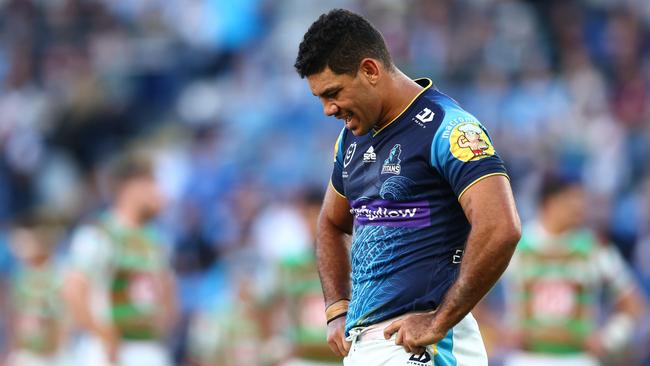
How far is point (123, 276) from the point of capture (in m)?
10.2

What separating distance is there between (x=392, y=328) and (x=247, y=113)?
471 inches

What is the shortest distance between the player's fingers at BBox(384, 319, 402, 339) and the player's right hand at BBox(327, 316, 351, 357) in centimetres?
37

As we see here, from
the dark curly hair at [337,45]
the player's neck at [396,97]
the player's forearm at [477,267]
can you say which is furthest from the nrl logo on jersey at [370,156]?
the player's forearm at [477,267]

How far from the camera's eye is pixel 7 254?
15.4m

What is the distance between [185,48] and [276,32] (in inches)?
50.7

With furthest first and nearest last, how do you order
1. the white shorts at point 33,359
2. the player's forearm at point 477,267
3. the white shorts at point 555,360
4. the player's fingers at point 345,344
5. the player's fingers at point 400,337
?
the white shorts at point 33,359
the white shorts at point 555,360
the player's fingers at point 345,344
the player's fingers at point 400,337
the player's forearm at point 477,267

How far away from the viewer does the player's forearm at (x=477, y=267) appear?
5.07 meters

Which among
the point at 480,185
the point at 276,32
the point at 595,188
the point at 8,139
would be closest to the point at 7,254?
the point at 8,139

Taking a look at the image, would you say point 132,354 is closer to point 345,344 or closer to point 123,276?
point 123,276

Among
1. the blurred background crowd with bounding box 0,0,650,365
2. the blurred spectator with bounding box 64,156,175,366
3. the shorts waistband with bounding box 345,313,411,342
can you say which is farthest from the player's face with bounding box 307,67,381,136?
the blurred background crowd with bounding box 0,0,650,365

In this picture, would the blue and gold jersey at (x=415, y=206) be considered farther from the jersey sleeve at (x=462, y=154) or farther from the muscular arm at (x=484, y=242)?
the muscular arm at (x=484, y=242)

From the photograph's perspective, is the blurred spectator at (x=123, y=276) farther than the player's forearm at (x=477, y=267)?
Yes

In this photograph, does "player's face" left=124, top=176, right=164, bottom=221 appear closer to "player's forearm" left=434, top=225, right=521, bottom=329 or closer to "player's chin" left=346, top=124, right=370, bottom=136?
"player's chin" left=346, top=124, right=370, bottom=136

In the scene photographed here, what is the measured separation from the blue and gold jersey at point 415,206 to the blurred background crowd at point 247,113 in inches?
256
